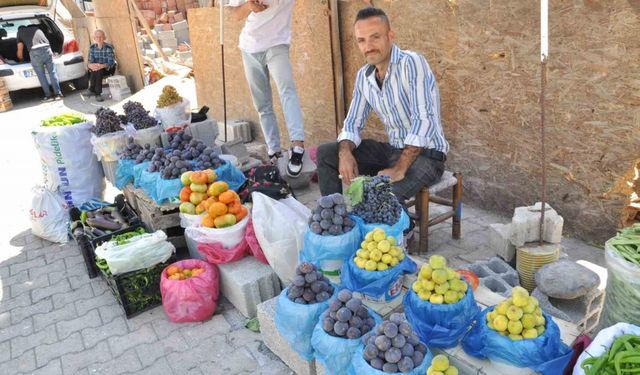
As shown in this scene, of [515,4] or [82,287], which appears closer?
[515,4]

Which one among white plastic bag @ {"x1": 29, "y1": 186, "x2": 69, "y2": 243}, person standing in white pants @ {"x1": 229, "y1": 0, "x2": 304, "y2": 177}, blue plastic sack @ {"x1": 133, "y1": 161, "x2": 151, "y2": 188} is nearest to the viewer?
blue plastic sack @ {"x1": 133, "y1": 161, "x2": 151, "y2": 188}

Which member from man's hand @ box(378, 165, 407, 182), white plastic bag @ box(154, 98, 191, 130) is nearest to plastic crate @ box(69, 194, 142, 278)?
white plastic bag @ box(154, 98, 191, 130)

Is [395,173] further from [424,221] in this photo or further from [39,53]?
[39,53]

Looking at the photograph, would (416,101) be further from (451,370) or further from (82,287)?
(82,287)

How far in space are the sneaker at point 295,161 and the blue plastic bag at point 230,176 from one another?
25.4 inches

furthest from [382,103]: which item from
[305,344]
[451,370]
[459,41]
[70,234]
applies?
[70,234]

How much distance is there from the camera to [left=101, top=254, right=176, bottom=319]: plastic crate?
11.9 feet

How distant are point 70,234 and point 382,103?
135 inches

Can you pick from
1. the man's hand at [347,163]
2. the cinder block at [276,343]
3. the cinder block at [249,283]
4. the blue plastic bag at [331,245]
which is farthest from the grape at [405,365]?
the man's hand at [347,163]

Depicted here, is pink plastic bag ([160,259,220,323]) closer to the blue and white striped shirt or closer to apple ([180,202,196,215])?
apple ([180,202,196,215])

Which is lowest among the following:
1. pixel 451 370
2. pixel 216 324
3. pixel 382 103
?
pixel 216 324

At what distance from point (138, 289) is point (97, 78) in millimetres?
10452

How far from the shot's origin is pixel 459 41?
4.46 meters

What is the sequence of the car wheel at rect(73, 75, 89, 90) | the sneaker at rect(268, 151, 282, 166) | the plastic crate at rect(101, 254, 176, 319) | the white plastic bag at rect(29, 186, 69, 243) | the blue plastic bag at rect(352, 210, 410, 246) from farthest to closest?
the car wheel at rect(73, 75, 89, 90), the sneaker at rect(268, 151, 282, 166), the white plastic bag at rect(29, 186, 69, 243), the plastic crate at rect(101, 254, 176, 319), the blue plastic bag at rect(352, 210, 410, 246)
